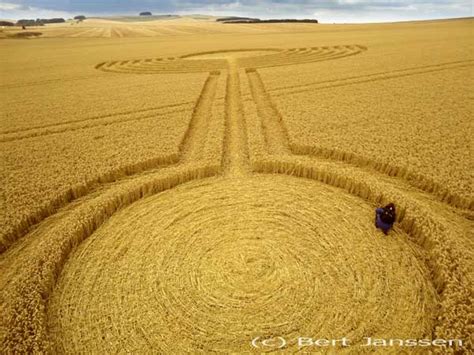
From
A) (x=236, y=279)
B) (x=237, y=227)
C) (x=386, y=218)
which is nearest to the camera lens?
(x=236, y=279)

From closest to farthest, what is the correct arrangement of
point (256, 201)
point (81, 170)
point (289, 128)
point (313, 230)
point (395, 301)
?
point (395, 301)
point (313, 230)
point (256, 201)
point (81, 170)
point (289, 128)

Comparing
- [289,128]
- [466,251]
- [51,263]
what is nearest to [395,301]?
[466,251]

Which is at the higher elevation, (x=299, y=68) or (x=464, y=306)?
(x=299, y=68)

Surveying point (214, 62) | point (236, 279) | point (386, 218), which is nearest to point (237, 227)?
point (236, 279)

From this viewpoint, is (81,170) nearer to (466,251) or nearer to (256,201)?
(256,201)

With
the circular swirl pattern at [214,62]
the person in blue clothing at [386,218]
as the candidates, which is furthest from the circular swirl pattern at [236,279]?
the circular swirl pattern at [214,62]

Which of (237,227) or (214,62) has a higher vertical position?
(214,62)

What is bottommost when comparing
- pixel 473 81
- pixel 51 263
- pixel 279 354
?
pixel 279 354

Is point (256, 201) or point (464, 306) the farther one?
point (256, 201)

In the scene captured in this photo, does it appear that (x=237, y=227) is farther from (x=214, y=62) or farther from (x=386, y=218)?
(x=214, y=62)
